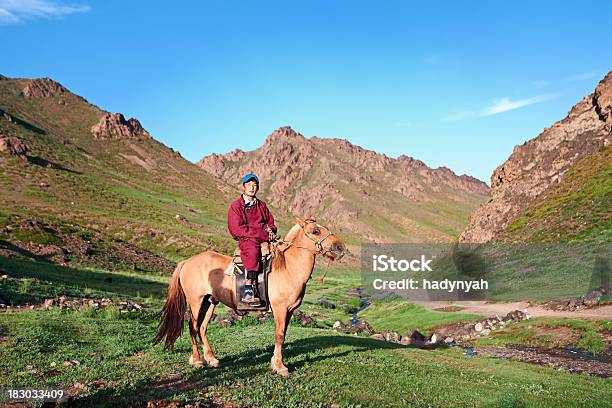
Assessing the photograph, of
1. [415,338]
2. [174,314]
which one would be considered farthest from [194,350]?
[415,338]

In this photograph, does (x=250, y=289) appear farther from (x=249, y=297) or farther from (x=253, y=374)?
(x=253, y=374)

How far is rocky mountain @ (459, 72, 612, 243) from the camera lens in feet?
204

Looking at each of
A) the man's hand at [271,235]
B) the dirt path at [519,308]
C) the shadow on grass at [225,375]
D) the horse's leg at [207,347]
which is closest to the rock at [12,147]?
the dirt path at [519,308]

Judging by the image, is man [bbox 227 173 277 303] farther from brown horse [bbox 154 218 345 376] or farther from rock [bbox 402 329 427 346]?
rock [bbox 402 329 427 346]

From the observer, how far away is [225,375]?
897cm

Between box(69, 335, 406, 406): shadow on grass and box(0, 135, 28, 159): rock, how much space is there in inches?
5036

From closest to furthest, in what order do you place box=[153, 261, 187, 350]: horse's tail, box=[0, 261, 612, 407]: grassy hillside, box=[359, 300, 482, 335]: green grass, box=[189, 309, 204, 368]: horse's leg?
box=[0, 261, 612, 407]: grassy hillside < box=[189, 309, 204, 368]: horse's leg < box=[153, 261, 187, 350]: horse's tail < box=[359, 300, 482, 335]: green grass

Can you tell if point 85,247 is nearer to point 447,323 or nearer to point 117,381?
point 447,323

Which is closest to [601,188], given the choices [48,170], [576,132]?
[576,132]

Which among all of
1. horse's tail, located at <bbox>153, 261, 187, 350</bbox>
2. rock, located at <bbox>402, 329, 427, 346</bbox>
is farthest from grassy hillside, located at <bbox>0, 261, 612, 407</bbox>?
rock, located at <bbox>402, 329, 427, 346</bbox>

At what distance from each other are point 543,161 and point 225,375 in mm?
73010

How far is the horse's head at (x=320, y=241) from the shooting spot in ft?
30.3

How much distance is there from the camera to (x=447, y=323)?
31.5 metres

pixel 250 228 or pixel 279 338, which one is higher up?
pixel 250 228
